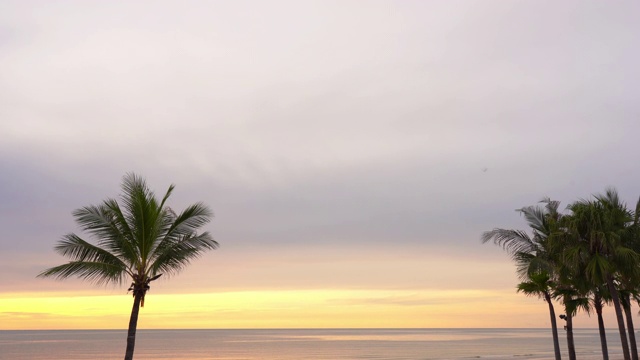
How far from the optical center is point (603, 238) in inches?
1094

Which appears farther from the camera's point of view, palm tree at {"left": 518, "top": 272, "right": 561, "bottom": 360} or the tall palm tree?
palm tree at {"left": 518, "top": 272, "right": 561, "bottom": 360}

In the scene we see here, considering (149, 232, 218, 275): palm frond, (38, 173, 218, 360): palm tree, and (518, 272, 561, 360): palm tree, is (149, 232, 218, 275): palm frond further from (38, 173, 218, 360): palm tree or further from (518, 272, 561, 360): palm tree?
(518, 272, 561, 360): palm tree

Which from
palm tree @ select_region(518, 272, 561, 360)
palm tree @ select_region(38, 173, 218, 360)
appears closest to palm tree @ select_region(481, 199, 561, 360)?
palm tree @ select_region(518, 272, 561, 360)

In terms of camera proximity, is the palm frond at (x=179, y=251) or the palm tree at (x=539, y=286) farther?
the palm tree at (x=539, y=286)

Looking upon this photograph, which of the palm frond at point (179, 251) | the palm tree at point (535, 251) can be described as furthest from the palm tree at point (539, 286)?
the palm frond at point (179, 251)

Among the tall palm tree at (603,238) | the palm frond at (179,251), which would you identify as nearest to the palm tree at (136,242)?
the palm frond at (179,251)

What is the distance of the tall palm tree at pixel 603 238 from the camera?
28.0 m

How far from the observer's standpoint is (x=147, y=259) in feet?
74.6

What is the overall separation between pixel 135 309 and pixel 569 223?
18.3 metres

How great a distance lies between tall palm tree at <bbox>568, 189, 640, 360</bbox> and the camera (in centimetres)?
2796

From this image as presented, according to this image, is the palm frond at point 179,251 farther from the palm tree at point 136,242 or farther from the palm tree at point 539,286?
the palm tree at point 539,286

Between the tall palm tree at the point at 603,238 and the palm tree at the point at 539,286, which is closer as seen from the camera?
the tall palm tree at the point at 603,238

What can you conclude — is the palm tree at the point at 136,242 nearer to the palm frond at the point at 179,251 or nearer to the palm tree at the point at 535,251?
the palm frond at the point at 179,251

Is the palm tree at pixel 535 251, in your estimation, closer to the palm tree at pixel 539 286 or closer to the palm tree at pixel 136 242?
the palm tree at pixel 539 286
